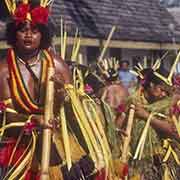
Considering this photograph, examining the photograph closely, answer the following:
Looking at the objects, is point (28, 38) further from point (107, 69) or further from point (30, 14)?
point (107, 69)

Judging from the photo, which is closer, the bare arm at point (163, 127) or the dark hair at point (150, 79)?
the bare arm at point (163, 127)

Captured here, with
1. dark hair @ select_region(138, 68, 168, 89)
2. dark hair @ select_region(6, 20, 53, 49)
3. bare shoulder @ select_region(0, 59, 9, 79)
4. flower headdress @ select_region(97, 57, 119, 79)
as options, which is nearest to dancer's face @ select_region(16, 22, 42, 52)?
dark hair @ select_region(6, 20, 53, 49)

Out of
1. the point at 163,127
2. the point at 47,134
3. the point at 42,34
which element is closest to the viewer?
the point at 47,134

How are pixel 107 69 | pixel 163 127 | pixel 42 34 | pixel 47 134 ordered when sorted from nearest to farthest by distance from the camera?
pixel 47 134 < pixel 42 34 < pixel 163 127 < pixel 107 69

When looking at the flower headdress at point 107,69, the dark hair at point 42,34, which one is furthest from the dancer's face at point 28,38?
the flower headdress at point 107,69

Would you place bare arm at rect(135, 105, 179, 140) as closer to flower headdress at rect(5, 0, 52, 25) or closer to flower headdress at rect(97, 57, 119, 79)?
flower headdress at rect(5, 0, 52, 25)

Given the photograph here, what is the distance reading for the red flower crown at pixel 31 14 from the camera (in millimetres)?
5469

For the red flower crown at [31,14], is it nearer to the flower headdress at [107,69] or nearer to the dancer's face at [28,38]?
the dancer's face at [28,38]

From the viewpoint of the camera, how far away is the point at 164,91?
23.3 ft

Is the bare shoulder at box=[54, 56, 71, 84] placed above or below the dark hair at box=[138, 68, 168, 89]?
above

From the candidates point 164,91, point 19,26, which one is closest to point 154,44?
point 164,91

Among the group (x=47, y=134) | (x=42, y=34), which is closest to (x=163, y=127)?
(x=42, y=34)

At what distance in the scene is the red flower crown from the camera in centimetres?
547

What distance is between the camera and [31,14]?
18.0 feet
